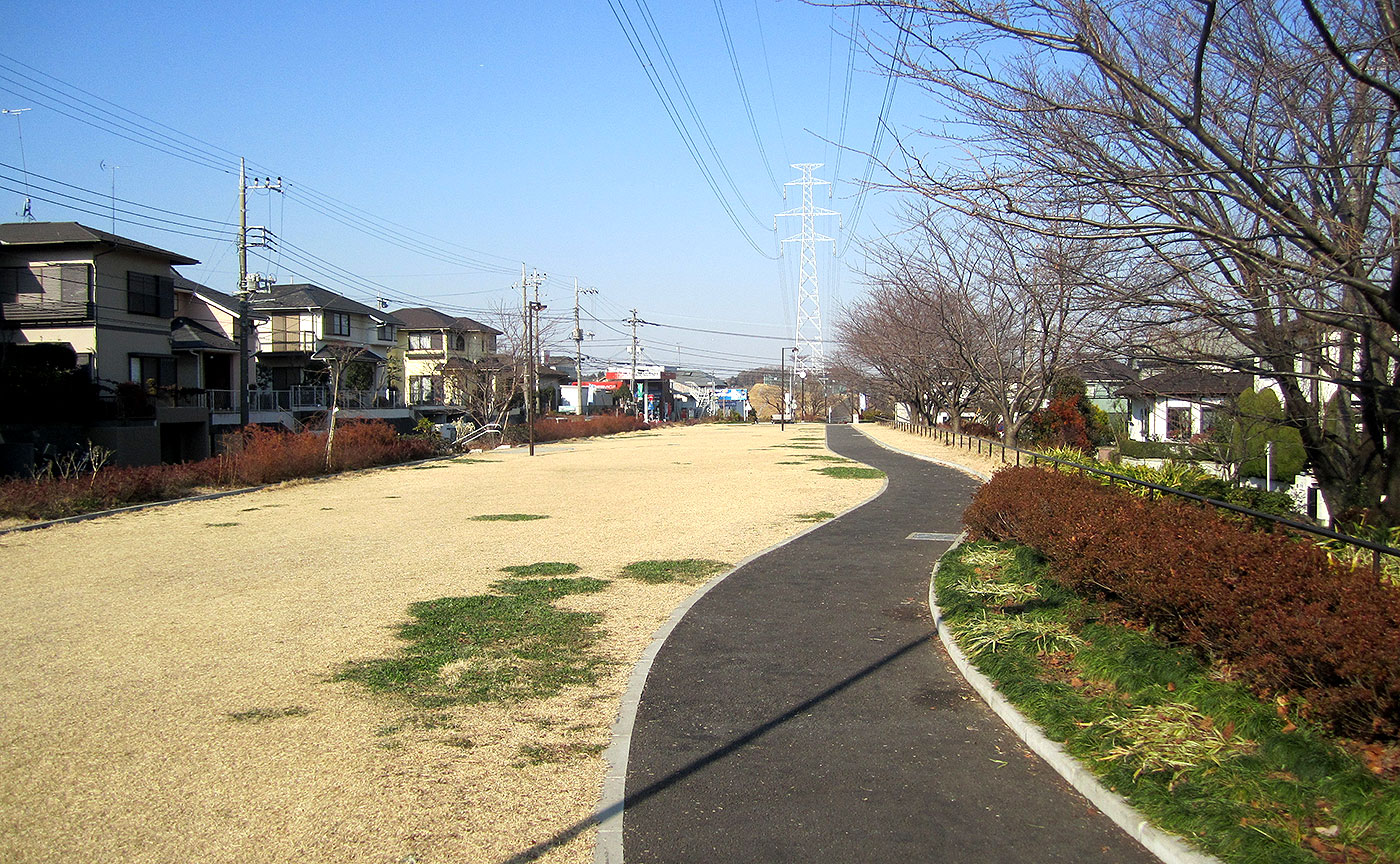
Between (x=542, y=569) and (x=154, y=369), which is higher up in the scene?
(x=154, y=369)

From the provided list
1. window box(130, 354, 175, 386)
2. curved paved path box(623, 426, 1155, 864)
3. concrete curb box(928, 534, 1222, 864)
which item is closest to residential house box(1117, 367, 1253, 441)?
curved paved path box(623, 426, 1155, 864)

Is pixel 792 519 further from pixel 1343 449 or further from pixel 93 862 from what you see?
pixel 93 862

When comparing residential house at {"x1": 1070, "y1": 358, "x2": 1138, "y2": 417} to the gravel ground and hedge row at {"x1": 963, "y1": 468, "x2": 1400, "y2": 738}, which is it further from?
hedge row at {"x1": 963, "y1": 468, "x2": 1400, "y2": 738}

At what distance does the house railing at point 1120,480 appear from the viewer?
5527mm

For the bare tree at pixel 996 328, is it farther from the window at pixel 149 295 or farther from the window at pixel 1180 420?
the window at pixel 149 295

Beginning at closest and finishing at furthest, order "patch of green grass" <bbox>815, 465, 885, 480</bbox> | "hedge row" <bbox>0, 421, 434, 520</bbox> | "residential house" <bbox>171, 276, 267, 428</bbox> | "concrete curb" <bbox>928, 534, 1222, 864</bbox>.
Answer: "concrete curb" <bbox>928, 534, 1222, 864</bbox>
"hedge row" <bbox>0, 421, 434, 520</bbox>
"patch of green grass" <bbox>815, 465, 885, 480</bbox>
"residential house" <bbox>171, 276, 267, 428</bbox>

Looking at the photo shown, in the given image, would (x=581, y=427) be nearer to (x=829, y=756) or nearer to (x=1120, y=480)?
(x=1120, y=480)

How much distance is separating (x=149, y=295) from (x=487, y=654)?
105ft

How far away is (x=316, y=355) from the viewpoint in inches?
1836

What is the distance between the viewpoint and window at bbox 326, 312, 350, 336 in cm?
5003

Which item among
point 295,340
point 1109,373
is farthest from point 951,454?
point 295,340

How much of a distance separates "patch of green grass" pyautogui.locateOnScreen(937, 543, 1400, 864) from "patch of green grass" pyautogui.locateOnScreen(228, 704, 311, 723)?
191 inches

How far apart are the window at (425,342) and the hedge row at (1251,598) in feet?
194

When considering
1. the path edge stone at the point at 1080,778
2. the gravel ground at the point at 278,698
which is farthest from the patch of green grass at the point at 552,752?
the path edge stone at the point at 1080,778
